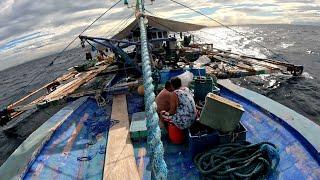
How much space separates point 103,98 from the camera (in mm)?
13602

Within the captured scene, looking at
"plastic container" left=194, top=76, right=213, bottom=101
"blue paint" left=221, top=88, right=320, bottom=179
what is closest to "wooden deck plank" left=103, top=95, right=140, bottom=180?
"plastic container" left=194, top=76, right=213, bottom=101

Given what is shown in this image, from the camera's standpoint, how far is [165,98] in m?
8.30

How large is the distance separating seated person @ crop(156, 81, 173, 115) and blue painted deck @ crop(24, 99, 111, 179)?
2.40m

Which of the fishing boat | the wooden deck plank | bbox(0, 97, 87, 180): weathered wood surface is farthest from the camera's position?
bbox(0, 97, 87, 180): weathered wood surface

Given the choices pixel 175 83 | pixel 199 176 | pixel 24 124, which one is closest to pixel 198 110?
pixel 175 83

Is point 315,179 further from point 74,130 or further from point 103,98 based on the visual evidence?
point 103,98

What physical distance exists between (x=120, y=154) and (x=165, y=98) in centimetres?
207

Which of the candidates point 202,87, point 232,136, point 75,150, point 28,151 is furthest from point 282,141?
point 28,151

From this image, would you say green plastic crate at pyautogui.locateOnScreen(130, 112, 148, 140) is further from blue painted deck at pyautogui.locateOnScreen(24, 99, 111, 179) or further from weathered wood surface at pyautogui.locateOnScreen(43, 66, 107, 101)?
weathered wood surface at pyautogui.locateOnScreen(43, 66, 107, 101)

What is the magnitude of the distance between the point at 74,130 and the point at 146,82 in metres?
7.37

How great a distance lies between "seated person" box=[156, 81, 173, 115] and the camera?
8158 mm

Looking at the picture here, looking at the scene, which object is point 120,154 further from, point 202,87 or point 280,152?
point 280,152

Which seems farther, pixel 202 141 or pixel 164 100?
pixel 164 100

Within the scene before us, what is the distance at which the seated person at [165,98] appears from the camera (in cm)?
816
